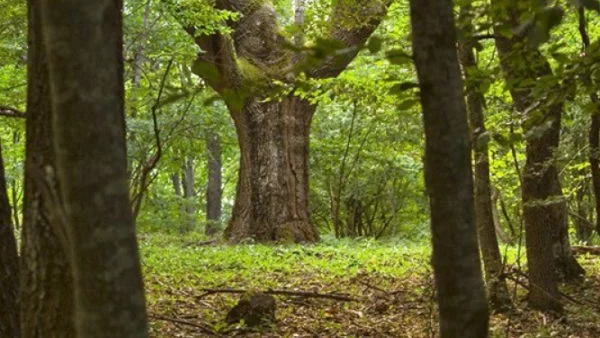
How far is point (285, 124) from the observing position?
563 inches

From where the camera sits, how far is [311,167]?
19.3 metres

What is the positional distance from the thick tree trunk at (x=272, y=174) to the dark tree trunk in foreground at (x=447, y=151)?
1209 centimetres

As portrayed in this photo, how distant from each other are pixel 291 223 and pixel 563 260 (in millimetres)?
6518

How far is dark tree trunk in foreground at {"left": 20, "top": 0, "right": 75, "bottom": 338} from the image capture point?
11.2ft

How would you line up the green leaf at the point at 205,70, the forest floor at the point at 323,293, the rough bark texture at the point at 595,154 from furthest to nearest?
the forest floor at the point at 323,293
the rough bark texture at the point at 595,154
the green leaf at the point at 205,70

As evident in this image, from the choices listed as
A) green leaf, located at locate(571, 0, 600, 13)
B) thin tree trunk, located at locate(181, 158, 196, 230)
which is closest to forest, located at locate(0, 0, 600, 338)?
green leaf, located at locate(571, 0, 600, 13)

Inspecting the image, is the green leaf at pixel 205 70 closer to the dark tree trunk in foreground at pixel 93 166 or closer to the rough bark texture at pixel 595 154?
the dark tree trunk in foreground at pixel 93 166

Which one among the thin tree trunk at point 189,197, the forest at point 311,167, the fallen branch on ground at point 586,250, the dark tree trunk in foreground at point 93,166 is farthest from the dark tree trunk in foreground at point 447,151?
the thin tree trunk at point 189,197

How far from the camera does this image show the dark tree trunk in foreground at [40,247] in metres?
3.43

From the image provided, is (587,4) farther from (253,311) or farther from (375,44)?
(253,311)

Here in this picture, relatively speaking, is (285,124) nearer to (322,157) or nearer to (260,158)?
(260,158)

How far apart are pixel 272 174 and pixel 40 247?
10.7m

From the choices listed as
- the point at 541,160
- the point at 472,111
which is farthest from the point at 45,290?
the point at 541,160

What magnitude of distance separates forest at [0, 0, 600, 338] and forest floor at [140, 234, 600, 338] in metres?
0.04
